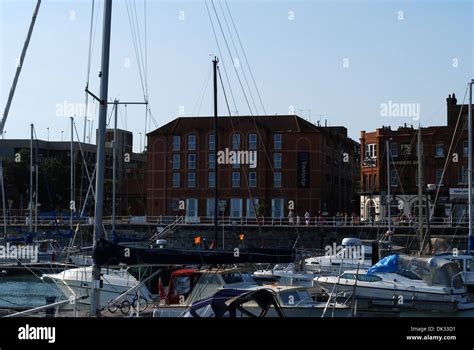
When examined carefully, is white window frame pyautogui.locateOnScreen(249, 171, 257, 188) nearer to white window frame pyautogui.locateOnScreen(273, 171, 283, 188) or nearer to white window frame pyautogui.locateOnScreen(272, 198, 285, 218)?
white window frame pyautogui.locateOnScreen(273, 171, 283, 188)

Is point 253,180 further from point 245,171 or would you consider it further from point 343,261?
point 343,261

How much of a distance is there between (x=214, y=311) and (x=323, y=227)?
38.6m

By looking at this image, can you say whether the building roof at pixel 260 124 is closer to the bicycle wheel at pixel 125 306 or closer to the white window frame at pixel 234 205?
the white window frame at pixel 234 205

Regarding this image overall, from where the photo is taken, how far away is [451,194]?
43000mm

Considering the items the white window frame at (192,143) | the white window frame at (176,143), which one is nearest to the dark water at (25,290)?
the white window frame at (192,143)

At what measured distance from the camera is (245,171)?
49.7 metres

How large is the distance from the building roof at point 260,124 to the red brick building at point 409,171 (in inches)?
184

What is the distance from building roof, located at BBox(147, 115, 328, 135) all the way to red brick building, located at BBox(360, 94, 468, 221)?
468 centimetres

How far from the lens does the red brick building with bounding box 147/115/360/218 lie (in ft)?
163

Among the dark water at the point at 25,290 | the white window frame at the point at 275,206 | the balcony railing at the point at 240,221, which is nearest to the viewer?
the dark water at the point at 25,290

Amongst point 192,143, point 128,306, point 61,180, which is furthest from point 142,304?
point 61,180

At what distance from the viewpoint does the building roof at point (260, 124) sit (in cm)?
4981

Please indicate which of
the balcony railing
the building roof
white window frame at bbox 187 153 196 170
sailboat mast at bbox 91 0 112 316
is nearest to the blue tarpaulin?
sailboat mast at bbox 91 0 112 316
